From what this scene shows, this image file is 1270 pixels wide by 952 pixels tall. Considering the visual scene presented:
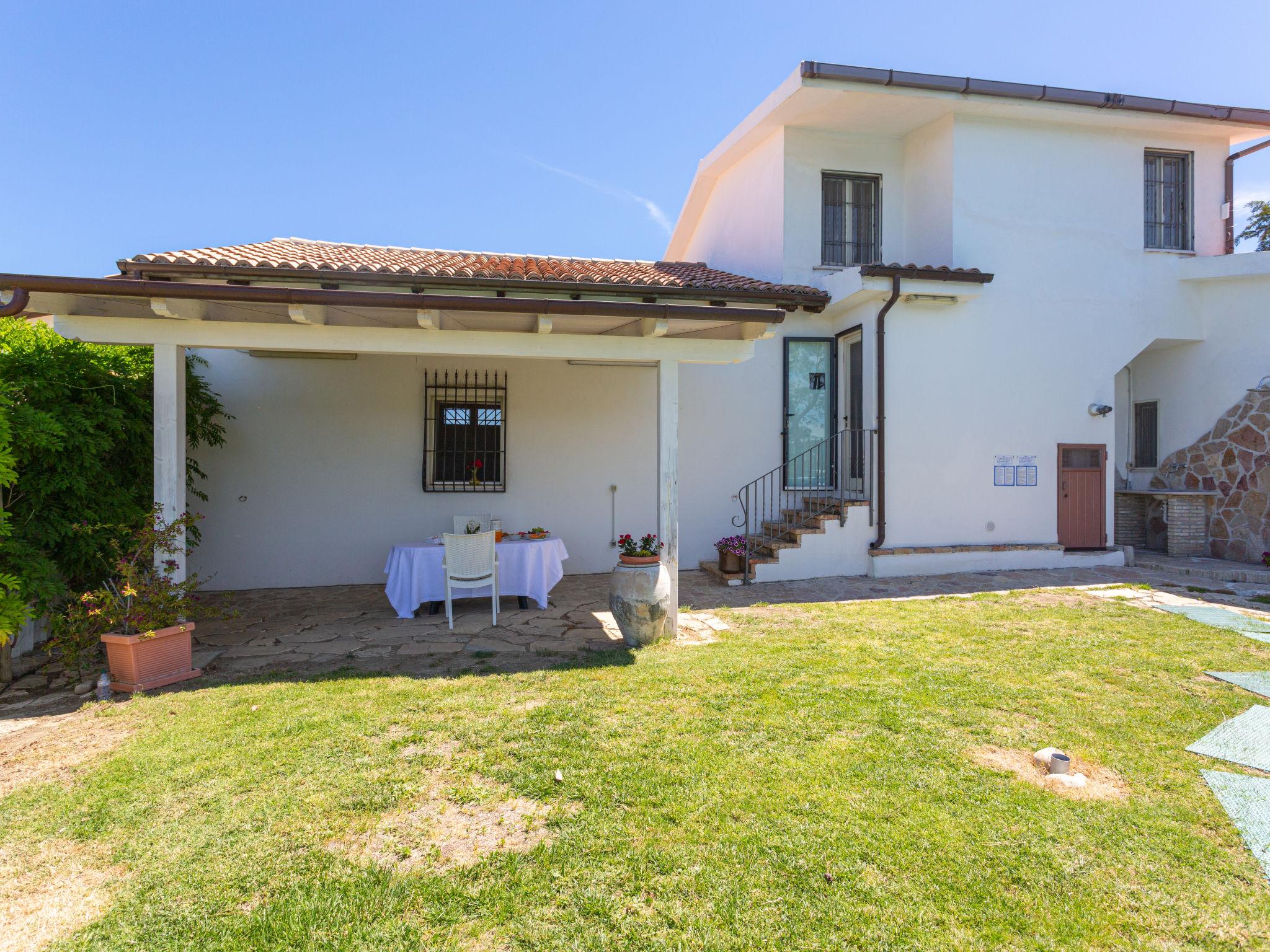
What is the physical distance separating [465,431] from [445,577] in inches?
119

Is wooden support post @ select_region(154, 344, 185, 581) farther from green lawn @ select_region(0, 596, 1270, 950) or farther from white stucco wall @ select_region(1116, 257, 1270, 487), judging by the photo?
white stucco wall @ select_region(1116, 257, 1270, 487)

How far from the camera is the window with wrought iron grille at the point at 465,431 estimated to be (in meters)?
8.67

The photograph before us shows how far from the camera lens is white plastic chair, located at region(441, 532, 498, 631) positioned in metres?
5.95

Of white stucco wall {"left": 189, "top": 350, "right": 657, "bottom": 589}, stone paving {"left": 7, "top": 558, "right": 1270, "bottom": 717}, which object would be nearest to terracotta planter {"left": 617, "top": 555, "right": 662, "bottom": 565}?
stone paving {"left": 7, "top": 558, "right": 1270, "bottom": 717}

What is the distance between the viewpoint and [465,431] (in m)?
8.77

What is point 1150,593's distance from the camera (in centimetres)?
701

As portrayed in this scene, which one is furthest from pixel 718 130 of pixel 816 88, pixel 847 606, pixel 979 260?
pixel 847 606

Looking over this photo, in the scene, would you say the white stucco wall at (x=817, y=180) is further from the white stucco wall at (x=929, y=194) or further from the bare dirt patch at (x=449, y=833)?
the bare dirt patch at (x=449, y=833)

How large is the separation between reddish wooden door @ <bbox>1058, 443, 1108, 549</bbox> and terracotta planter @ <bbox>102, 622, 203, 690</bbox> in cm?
1055

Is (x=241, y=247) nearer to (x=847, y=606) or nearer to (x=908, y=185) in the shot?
(x=847, y=606)

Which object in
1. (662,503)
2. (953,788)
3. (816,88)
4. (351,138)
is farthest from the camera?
(351,138)

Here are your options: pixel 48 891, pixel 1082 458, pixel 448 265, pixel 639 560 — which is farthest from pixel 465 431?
pixel 1082 458

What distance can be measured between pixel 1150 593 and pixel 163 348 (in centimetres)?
1025

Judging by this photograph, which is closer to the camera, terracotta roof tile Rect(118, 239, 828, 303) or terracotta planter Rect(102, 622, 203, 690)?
terracotta planter Rect(102, 622, 203, 690)
